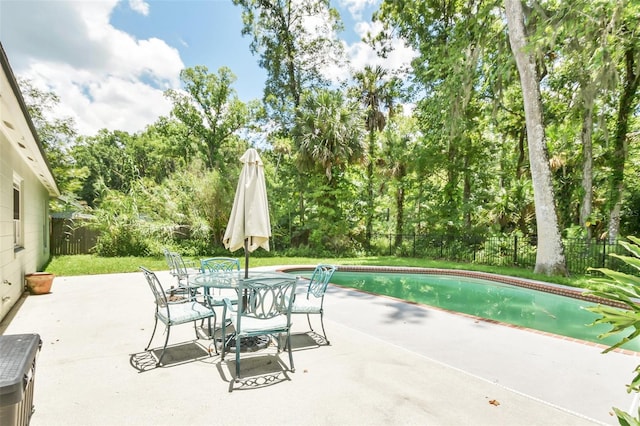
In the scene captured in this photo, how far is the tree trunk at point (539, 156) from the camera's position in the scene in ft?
30.3

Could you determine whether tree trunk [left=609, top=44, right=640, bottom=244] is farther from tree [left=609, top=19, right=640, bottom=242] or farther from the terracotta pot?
the terracotta pot

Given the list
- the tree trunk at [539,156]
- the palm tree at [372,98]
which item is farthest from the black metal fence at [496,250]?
the palm tree at [372,98]

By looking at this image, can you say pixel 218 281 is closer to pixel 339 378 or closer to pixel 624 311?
pixel 339 378

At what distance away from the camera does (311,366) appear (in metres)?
3.32

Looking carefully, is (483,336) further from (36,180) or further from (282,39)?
(282,39)

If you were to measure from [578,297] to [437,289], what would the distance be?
9.97ft

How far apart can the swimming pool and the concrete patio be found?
1723 millimetres

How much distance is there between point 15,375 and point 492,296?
8702 mm

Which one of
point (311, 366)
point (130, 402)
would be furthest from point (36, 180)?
point (311, 366)

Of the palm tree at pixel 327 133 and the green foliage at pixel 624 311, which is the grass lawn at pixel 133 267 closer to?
the palm tree at pixel 327 133

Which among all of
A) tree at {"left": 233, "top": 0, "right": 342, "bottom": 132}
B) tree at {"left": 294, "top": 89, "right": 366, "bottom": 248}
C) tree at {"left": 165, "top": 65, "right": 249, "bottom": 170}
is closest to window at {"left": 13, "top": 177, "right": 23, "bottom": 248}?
tree at {"left": 294, "top": 89, "right": 366, "bottom": 248}

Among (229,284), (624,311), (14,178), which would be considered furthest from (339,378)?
(14,178)

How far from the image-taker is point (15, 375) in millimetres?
1427

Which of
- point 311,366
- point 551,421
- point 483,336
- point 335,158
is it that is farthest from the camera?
point 335,158
